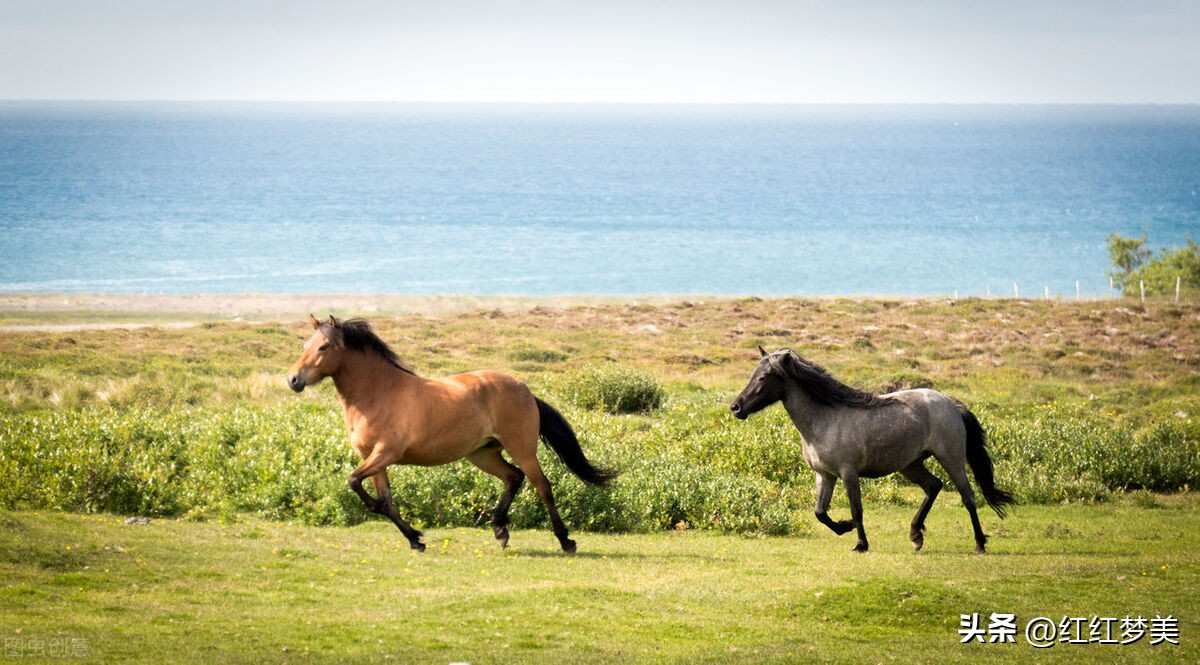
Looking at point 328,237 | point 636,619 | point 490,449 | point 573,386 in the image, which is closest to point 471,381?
point 490,449

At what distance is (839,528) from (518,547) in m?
4.27

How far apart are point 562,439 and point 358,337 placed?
320cm

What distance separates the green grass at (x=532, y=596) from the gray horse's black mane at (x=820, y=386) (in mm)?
2035

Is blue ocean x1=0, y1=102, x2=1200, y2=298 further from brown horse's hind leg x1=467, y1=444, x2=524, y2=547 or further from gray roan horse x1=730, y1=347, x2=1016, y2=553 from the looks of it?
gray roan horse x1=730, y1=347, x2=1016, y2=553

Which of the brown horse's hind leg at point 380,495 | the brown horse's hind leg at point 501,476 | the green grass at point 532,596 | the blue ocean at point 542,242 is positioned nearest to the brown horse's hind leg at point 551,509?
the green grass at point 532,596

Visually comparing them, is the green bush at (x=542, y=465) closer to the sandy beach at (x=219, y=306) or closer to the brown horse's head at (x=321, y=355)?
the brown horse's head at (x=321, y=355)

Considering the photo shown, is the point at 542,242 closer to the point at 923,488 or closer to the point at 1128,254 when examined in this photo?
the point at 1128,254

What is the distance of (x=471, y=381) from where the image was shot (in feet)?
49.4

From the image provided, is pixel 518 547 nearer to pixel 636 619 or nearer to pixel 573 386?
pixel 636 619

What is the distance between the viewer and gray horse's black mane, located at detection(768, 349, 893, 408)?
15.1 metres

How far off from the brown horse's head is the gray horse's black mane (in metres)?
5.48

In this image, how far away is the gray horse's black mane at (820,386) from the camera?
15.1 m

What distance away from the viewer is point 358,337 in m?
14.6

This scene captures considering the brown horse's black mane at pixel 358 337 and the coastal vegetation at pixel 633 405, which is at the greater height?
the brown horse's black mane at pixel 358 337
